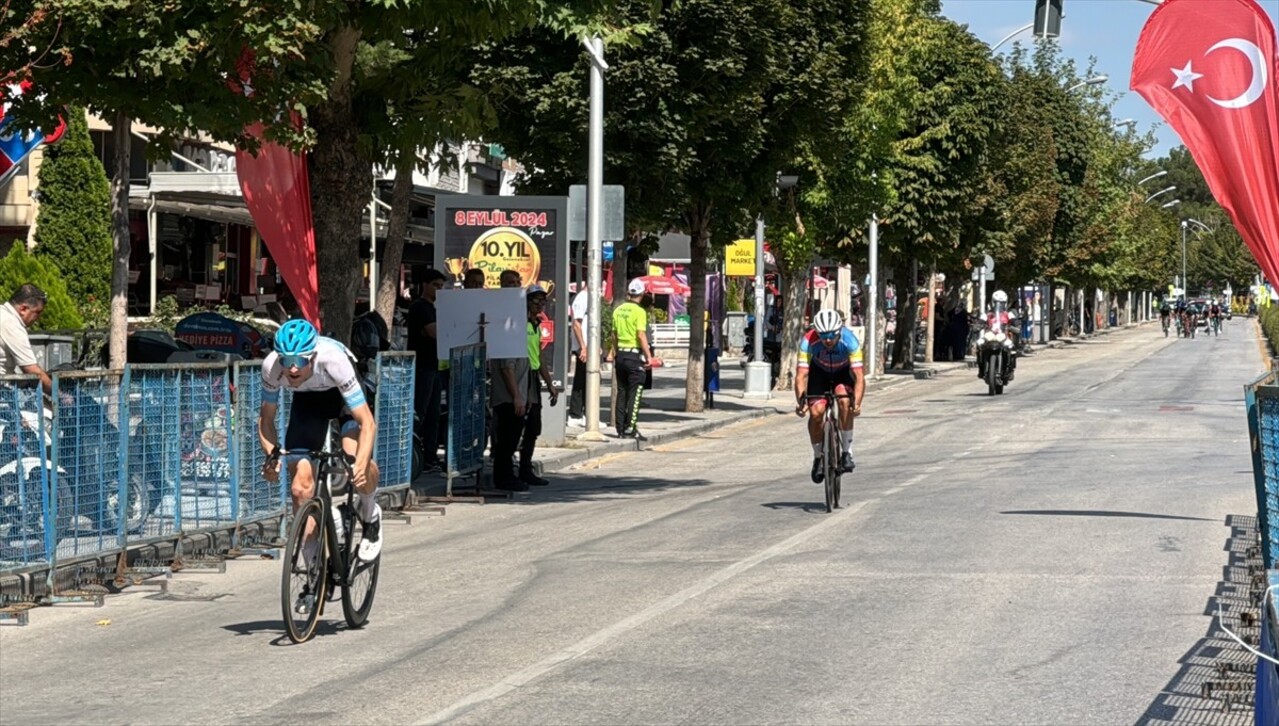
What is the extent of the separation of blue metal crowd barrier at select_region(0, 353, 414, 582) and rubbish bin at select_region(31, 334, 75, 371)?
250cm

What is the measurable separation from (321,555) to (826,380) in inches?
309

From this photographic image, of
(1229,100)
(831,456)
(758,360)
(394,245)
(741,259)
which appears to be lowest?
(831,456)

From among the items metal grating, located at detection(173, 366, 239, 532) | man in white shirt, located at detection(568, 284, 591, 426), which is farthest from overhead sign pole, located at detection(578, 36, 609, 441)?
metal grating, located at detection(173, 366, 239, 532)

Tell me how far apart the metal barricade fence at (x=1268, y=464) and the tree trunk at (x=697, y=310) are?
20.8 metres

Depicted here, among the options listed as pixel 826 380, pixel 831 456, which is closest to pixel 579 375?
pixel 826 380

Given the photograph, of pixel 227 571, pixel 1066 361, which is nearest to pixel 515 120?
pixel 227 571

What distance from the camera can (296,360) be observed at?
986 cm

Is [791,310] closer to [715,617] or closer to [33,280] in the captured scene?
[33,280]

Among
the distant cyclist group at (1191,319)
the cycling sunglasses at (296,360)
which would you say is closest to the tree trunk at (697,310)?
the cycling sunglasses at (296,360)

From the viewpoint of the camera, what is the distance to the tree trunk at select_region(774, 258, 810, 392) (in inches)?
1571

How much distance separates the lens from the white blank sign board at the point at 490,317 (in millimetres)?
18438

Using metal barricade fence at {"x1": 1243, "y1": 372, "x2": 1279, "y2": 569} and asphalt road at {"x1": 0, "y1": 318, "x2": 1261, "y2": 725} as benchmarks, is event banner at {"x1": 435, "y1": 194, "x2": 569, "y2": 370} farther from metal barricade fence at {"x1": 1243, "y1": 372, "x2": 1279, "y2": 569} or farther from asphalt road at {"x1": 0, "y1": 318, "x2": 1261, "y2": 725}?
metal barricade fence at {"x1": 1243, "y1": 372, "x2": 1279, "y2": 569}

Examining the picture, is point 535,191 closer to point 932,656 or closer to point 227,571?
point 227,571

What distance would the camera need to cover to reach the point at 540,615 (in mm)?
10578
